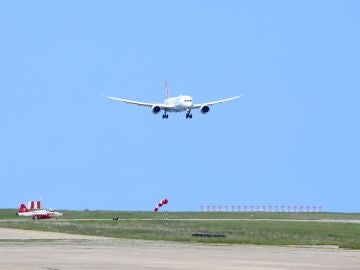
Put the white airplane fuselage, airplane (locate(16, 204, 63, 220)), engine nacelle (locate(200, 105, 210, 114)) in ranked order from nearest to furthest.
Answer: airplane (locate(16, 204, 63, 220))
engine nacelle (locate(200, 105, 210, 114))
the white airplane fuselage

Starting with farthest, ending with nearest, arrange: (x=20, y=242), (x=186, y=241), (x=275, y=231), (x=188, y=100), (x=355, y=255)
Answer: (x=188, y=100), (x=275, y=231), (x=186, y=241), (x=20, y=242), (x=355, y=255)

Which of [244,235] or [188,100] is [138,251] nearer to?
[244,235]

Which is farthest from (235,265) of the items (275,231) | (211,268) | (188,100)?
(188,100)

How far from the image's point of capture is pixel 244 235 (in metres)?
80.0

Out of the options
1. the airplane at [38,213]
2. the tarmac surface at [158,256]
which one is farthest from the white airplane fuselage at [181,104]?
the tarmac surface at [158,256]

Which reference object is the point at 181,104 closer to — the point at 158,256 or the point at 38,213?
the point at 38,213

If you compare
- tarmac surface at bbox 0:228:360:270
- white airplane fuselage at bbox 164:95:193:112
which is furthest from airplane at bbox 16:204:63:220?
tarmac surface at bbox 0:228:360:270

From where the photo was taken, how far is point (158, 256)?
46688mm

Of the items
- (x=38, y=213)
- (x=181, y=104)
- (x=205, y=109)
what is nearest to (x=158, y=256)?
(x=38, y=213)

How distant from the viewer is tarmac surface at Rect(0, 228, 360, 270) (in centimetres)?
3994

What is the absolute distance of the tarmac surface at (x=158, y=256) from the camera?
131ft

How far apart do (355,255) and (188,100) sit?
91123 mm

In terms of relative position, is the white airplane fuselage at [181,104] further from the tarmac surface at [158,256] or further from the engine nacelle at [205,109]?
the tarmac surface at [158,256]

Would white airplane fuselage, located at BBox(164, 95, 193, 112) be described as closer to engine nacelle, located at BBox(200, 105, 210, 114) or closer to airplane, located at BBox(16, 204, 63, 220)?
engine nacelle, located at BBox(200, 105, 210, 114)
